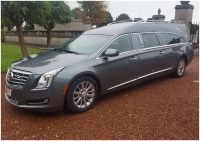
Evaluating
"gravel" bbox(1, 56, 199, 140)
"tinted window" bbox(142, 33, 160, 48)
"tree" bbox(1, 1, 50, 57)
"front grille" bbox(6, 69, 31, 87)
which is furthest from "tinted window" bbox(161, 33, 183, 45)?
"tree" bbox(1, 1, 50, 57)

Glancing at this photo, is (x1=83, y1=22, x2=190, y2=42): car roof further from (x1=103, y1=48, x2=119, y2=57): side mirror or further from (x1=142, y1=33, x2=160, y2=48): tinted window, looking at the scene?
(x1=103, y1=48, x2=119, y2=57): side mirror

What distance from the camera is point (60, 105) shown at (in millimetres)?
3518

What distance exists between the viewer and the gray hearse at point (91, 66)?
3.42 m

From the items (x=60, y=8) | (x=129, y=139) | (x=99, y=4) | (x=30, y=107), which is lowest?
(x=129, y=139)

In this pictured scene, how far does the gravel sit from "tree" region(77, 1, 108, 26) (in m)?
24.4

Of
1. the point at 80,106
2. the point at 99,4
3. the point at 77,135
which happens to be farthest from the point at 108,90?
the point at 99,4

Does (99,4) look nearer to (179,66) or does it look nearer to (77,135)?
(179,66)

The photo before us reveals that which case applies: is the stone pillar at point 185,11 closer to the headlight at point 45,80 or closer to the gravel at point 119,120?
the gravel at point 119,120

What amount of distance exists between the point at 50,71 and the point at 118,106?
1551 mm

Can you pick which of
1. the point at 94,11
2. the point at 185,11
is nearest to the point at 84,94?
the point at 185,11

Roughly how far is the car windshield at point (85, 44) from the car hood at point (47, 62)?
273 mm

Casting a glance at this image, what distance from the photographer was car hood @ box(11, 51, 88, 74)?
3512 mm

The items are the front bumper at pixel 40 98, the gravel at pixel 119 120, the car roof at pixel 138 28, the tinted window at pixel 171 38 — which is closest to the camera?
the gravel at pixel 119 120

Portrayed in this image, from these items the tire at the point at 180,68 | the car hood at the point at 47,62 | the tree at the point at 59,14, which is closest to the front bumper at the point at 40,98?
the car hood at the point at 47,62
